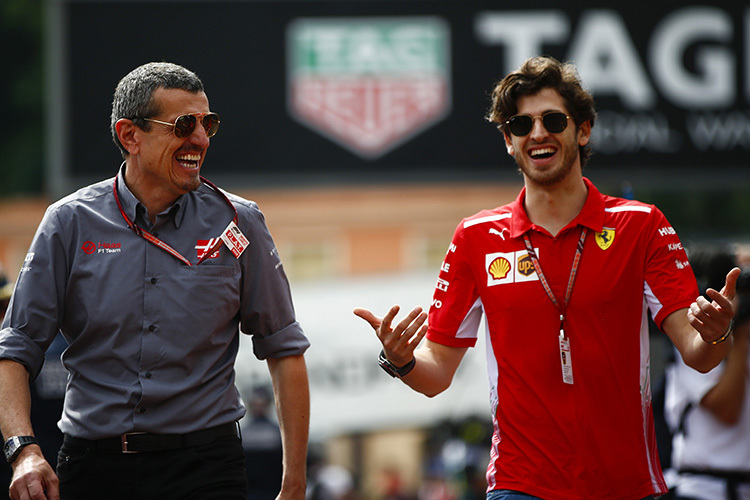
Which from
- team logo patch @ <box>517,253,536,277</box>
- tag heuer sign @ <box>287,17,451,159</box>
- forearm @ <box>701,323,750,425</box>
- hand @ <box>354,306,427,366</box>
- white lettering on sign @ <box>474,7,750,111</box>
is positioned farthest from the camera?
tag heuer sign @ <box>287,17,451,159</box>

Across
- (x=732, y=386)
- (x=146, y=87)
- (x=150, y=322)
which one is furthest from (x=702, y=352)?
(x=146, y=87)

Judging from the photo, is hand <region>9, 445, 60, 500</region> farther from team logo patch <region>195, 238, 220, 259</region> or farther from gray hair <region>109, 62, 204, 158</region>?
gray hair <region>109, 62, 204, 158</region>

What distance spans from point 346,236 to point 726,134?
1902 centimetres

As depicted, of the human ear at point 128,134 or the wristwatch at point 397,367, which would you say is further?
the human ear at point 128,134

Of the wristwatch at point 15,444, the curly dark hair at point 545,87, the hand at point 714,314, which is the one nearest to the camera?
the hand at point 714,314

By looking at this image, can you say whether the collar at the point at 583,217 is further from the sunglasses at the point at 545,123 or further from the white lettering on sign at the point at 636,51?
the white lettering on sign at the point at 636,51

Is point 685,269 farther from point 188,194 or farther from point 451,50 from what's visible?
point 451,50

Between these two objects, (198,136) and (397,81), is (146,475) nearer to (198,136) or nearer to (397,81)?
(198,136)

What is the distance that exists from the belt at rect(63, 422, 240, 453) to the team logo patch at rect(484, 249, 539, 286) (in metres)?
1.17

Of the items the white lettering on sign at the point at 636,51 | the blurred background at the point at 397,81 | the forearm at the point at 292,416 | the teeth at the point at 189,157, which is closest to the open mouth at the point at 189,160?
the teeth at the point at 189,157

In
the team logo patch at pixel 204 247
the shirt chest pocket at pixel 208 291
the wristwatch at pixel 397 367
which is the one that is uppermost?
the team logo patch at pixel 204 247

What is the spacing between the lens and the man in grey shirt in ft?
12.9

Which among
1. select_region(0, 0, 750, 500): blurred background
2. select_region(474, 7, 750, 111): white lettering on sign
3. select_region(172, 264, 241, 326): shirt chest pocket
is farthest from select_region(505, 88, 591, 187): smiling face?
select_region(474, 7, 750, 111): white lettering on sign

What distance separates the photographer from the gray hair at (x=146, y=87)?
13.6ft
